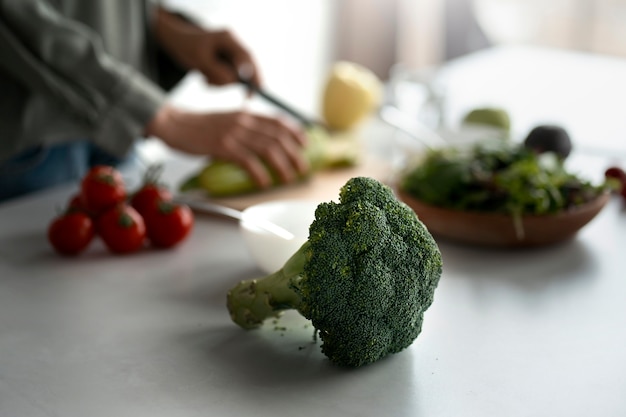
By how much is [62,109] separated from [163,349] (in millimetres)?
784

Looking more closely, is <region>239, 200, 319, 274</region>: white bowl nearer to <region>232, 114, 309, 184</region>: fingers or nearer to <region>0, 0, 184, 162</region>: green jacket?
<region>232, 114, 309, 184</region>: fingers

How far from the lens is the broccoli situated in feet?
3.63

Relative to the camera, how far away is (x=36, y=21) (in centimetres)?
176

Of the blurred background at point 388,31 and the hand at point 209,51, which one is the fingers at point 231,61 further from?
the blurred background at point 388,31

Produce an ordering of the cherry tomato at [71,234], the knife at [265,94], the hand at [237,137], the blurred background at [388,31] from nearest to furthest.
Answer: the cherry tomato at [71,234] < the hand at [237,137] < the knife at [265,94] < the blurred background at [388,31]

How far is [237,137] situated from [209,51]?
0.36 metres

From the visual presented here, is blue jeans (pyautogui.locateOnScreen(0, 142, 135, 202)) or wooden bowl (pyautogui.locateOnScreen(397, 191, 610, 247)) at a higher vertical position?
wooden bowl (pyautogui.locateOnScreen(397, 191, 610, 247))

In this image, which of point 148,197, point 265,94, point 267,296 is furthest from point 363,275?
point 265,94

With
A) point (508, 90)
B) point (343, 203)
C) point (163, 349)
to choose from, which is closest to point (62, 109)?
point (163, 349)

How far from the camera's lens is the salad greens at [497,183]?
5.20 feet

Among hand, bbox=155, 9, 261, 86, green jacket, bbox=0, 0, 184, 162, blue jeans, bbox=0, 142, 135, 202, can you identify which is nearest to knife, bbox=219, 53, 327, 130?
hand, bbox=155, 9, 261, 86

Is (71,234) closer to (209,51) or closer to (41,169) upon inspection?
(41,169)

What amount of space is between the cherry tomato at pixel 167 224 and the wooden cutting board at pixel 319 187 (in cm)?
20

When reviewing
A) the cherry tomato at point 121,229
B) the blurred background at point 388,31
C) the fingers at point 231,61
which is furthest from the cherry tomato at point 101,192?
the blurred background at point 388,31
